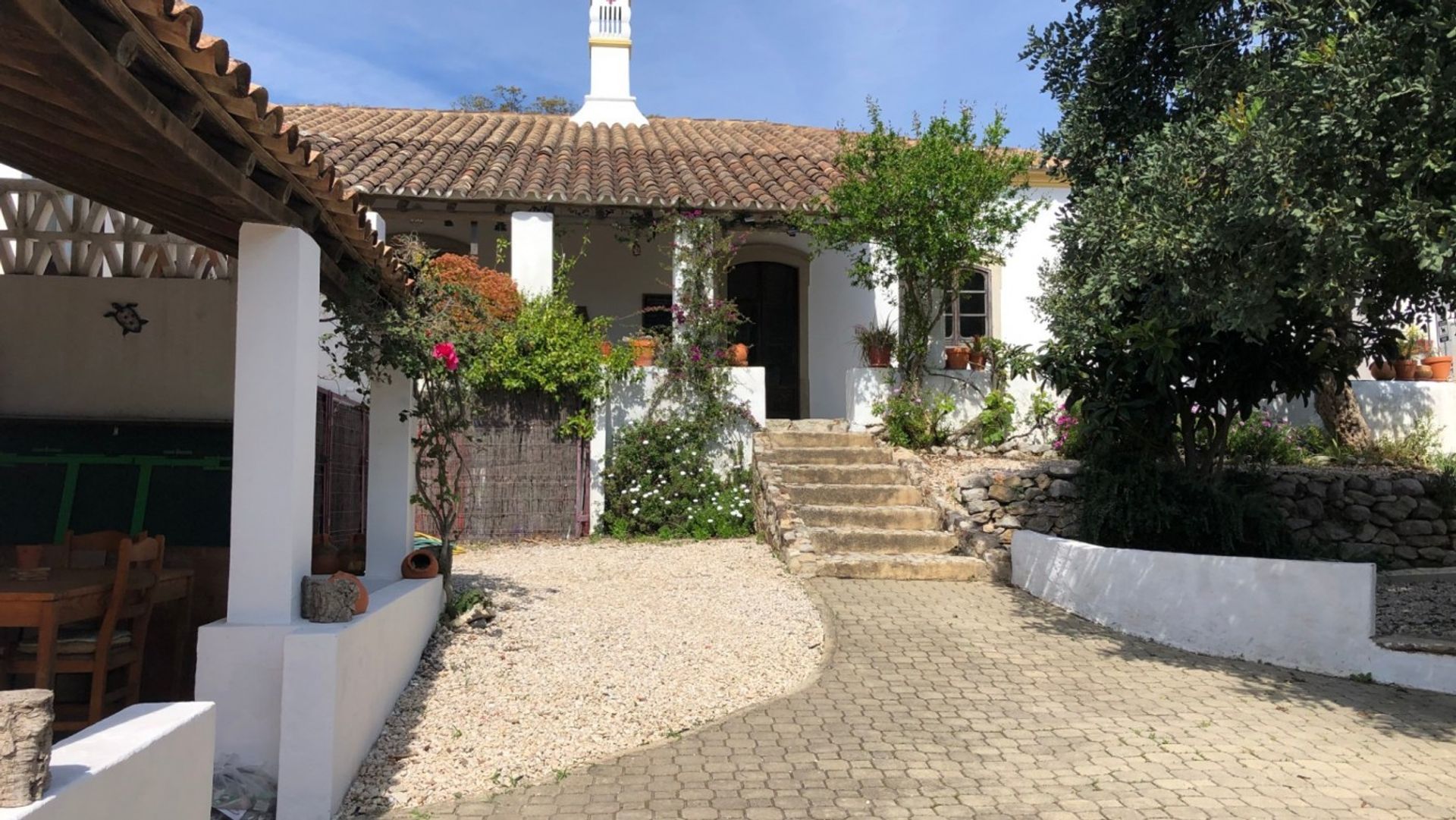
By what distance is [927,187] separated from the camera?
35.1ft

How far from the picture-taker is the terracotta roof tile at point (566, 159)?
11.6 m

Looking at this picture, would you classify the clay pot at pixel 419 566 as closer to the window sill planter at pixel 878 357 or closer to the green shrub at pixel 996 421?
the window sill planter at pixel 878 357

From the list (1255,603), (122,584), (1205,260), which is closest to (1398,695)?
(1255,603)

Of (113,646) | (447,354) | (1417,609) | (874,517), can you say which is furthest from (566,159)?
(1417,609)

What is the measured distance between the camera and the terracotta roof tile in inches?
458

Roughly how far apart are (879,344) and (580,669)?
23.1 ft

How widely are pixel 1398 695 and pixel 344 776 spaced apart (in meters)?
6.16

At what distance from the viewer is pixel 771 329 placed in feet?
47.6

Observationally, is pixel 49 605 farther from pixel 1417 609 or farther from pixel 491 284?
pixel 1417 609

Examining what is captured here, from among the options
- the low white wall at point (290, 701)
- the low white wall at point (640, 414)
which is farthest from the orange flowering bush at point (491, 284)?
the low white wall at point (290, 701)

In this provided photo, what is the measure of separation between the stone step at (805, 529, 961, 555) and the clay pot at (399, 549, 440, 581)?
4024 mm

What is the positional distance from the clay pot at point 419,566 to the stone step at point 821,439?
18.7ft

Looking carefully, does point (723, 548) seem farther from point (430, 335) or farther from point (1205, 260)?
point (1205, 260)

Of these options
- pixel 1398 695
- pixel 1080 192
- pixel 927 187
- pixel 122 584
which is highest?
pixel 927 187
